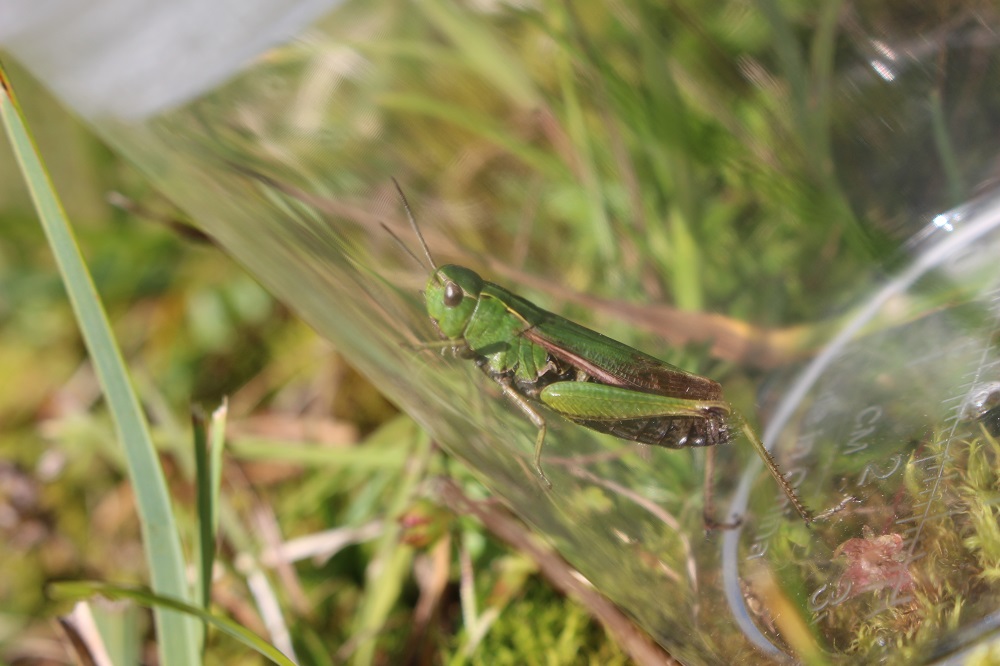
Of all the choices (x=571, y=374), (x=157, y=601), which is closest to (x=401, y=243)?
(x=571, y=374)

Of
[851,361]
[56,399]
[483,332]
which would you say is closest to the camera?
[483,332]

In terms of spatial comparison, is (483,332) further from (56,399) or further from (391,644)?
(56,399)

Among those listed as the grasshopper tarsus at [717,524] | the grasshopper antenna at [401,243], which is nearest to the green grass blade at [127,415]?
the grasshopper antenna at [401,243]

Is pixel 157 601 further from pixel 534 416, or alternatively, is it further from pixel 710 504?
pixel 710 504

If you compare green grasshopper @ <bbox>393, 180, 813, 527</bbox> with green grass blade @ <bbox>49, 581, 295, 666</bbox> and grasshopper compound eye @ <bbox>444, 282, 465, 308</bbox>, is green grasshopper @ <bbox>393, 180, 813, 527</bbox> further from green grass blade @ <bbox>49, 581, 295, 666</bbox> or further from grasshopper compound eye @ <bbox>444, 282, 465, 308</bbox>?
green grass blade @ <bbox>49, 581, 295, 666</bbox>

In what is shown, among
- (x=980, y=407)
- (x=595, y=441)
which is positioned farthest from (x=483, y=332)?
(x=980, y=407)

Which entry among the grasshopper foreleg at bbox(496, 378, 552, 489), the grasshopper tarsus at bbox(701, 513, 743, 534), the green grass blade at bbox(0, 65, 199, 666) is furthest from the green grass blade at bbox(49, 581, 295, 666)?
the grasshopper tarsus at bbox(701, 513, 743, 534)
